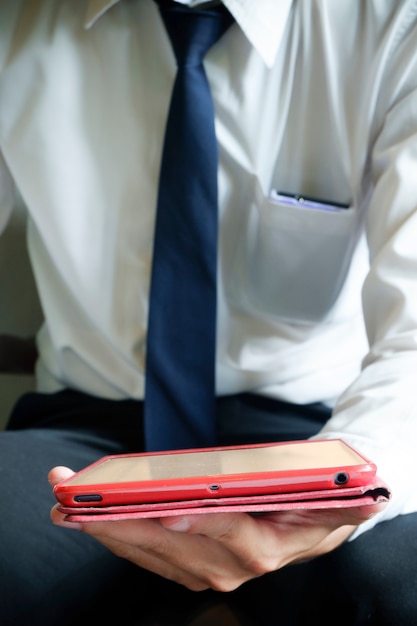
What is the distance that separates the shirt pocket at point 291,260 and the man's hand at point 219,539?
1.05 feet

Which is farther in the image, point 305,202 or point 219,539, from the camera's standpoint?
point 305,202

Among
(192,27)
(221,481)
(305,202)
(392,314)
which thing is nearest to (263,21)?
(192,27)

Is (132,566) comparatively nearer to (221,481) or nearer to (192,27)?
(221,481)

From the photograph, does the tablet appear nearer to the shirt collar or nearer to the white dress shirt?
the white dress shirt

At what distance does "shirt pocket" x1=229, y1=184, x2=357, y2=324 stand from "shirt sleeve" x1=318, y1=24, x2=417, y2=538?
54mm

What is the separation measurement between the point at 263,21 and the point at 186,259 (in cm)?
25

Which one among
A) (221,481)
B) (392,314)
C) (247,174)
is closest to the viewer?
(221,481)

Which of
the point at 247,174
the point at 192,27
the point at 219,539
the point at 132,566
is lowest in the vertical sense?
the point at 132,566

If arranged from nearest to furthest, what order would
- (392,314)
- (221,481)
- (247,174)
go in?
(221,481) < (392,314) < (247,174)

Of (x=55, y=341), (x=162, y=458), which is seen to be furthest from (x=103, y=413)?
(x=162, y=458)

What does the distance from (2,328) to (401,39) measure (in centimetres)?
70

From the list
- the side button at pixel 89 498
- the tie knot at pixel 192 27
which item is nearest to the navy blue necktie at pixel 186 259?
the tie knot at pixel 192 27

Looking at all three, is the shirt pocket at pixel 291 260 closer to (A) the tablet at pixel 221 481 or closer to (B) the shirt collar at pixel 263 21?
(B) the shirt collar at pixel 263 21

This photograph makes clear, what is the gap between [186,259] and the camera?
726mm
